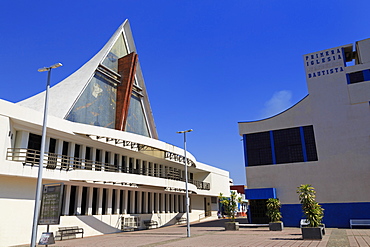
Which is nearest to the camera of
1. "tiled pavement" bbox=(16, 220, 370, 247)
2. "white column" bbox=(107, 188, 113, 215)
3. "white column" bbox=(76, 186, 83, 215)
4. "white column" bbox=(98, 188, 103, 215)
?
"tiled pavement" bbox=(16, 220, 370, 247)

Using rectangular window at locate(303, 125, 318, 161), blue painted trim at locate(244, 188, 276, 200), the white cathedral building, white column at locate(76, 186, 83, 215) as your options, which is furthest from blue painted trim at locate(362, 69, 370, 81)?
white column at locate(76, 186, 83, 215)

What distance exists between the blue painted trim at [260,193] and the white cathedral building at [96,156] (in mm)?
7393

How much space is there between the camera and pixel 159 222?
33.7 m

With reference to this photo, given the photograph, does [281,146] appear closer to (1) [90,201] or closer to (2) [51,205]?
(1) [90,201]

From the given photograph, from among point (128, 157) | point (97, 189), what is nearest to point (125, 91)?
point (128, 157)

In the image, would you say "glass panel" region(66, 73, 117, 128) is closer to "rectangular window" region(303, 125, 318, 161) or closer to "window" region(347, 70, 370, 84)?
"rectangular window" region(303, 125, 318, 161)

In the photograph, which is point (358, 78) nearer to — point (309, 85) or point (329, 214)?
point (309, 85)

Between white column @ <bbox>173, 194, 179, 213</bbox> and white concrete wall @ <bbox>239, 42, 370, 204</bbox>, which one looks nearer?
white concrete wall @ <bbox>239, 42, 370, 204</bbox>

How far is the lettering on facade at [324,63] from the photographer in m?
28.6

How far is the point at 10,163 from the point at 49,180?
3.54m

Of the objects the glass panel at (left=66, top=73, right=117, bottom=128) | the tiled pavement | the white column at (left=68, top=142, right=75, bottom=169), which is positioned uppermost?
the glass panel at (left=66, top=73, right=117, bottom=128)

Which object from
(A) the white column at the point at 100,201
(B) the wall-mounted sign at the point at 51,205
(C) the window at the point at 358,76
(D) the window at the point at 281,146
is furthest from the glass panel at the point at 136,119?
(C) the window at the point at 358,76

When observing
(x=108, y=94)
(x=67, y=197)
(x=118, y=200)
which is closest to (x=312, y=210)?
(x=118, y=200)

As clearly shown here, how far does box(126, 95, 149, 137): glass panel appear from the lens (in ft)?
121
